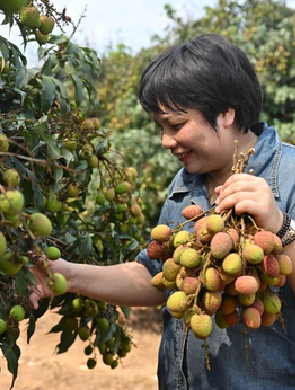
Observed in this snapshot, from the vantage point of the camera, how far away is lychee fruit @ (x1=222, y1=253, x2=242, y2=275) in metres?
1.29

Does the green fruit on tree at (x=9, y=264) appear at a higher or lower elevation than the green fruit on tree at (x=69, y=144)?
higher

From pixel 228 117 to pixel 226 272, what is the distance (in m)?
0.64

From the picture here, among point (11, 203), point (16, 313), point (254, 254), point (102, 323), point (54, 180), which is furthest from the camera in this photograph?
point (102, 323)

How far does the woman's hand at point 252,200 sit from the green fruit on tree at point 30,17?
71cm

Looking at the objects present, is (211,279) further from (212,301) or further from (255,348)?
(255,348)

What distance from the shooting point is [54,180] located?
6.65ft

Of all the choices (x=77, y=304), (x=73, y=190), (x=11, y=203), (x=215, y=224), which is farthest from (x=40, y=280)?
(x=11, y=203)

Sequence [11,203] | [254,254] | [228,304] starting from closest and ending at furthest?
[11,203] → [254,254] → [228,304]

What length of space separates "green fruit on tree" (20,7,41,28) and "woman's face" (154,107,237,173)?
41 cm

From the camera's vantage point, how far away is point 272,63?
586cm

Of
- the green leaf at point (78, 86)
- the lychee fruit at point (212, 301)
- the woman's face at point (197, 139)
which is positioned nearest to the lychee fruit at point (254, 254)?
the lychee fruit at point (212, 301)

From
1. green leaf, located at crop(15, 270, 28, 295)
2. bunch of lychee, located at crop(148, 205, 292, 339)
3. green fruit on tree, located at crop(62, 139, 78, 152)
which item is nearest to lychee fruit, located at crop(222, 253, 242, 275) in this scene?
bunch of lychee, located at crop(148, 205, 292, 339)

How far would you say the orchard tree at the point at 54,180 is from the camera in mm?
1663

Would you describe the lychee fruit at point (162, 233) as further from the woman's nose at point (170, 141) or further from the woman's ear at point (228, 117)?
the woman's ear at point (228, 117)
